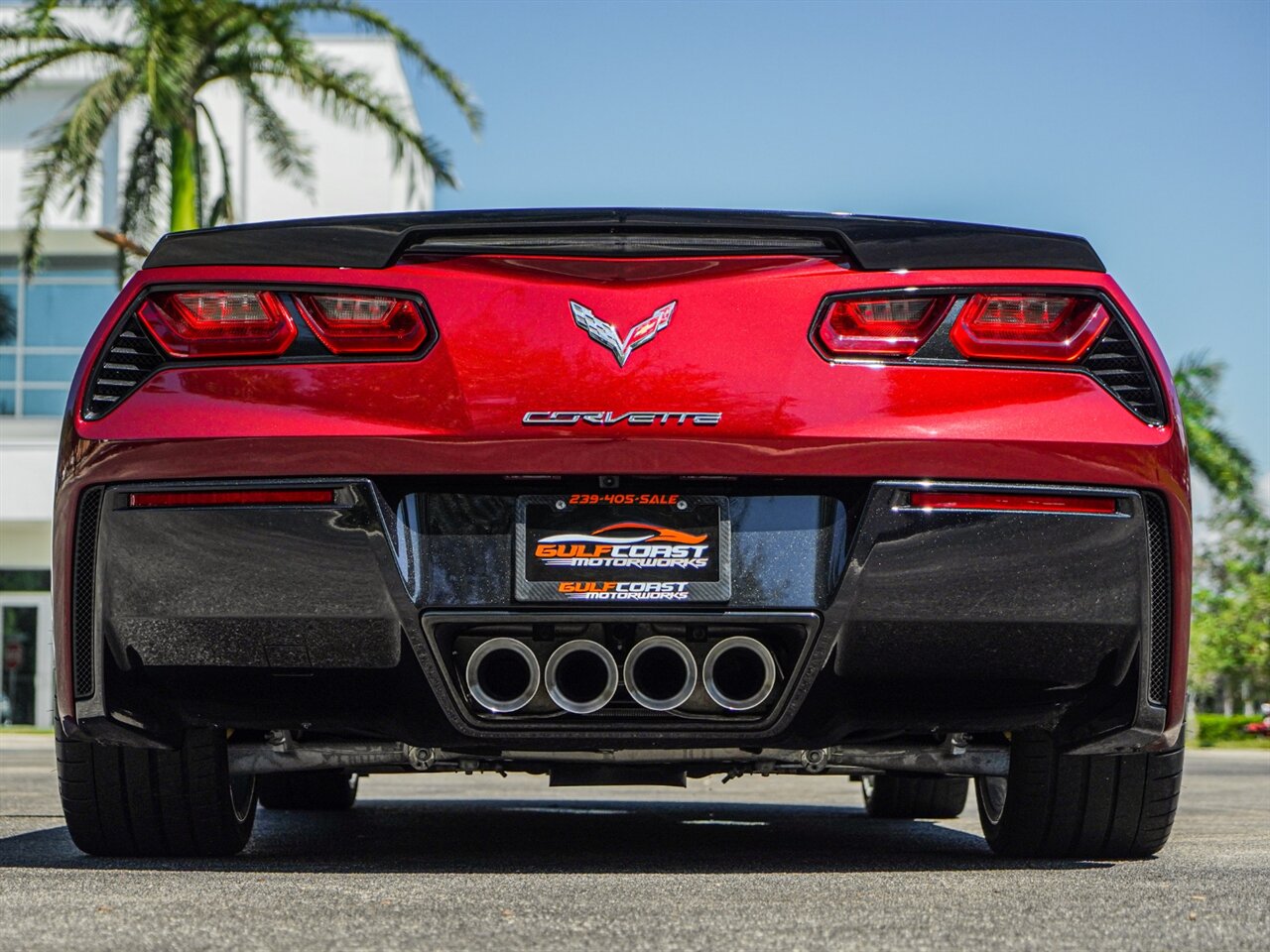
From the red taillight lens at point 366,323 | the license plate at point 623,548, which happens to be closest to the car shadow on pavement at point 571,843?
the license plate at point 623,548

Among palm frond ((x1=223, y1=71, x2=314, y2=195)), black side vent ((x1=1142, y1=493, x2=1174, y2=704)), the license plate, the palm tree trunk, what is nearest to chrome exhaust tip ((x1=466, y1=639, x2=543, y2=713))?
the license plate

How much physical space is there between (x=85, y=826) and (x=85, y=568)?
0.68 meters

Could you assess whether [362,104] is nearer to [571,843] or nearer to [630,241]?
[571,843]

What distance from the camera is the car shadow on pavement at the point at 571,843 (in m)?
3.88

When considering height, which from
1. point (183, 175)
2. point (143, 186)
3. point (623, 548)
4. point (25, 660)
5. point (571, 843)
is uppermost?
point (183, 175)

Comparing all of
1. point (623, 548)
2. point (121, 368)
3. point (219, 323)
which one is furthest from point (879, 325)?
point (121, 368)

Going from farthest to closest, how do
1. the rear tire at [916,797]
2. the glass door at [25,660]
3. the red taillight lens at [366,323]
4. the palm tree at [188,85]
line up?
the glass door at [25,660] → the palm tree at [188,85] → the rear tire at [916,797] → the red taillight lens at [366,323]

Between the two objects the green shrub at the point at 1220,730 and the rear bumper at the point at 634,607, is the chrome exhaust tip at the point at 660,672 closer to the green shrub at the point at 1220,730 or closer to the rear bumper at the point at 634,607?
the rear bumper at the point at 634,607

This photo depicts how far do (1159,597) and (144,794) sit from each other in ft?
7.02

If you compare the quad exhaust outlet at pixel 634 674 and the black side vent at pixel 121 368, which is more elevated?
the black side vent at pixel 121 368

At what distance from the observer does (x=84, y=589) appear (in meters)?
3.54

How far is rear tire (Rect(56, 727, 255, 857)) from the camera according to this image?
383 cm

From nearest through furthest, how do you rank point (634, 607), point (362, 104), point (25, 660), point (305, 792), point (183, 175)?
1. point (634, 607)
2. point (305, 792)
3. point (183, 175)
4. point (362, 104)
5. point (25, 660)

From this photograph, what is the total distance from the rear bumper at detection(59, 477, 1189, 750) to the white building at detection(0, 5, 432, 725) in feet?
80.9
